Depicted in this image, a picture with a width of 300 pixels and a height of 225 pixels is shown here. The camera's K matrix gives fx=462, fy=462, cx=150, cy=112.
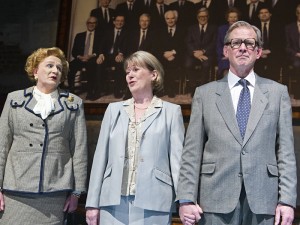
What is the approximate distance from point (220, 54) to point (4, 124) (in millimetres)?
2235

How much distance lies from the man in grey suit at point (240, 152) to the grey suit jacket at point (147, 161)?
196 millimetres

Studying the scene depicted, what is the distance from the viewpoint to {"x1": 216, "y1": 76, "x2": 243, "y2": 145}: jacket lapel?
234cm

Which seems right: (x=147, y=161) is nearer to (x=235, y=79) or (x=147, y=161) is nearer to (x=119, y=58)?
(x=235, y=79)

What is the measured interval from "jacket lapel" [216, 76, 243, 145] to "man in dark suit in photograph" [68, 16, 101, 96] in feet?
8.46

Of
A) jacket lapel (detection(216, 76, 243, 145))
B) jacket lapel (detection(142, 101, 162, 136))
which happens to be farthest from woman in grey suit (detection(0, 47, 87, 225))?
jacket lapel (detection(216, 76, 243, 145))

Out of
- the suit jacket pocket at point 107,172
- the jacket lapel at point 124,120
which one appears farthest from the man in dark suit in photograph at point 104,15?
the suit jacket pocket at point 107,172

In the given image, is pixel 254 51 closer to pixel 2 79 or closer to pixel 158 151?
pixel 158 151

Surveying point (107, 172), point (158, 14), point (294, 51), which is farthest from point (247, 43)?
point (158, 14)

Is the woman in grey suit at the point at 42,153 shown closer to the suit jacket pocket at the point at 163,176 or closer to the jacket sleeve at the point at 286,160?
the suit jacket pocket at the point at 163,176

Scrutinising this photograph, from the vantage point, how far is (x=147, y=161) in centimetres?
259

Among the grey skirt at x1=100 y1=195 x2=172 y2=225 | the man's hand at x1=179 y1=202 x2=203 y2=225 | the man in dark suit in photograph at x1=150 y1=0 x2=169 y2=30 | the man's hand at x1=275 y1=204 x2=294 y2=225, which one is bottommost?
the grey skirt at x1=100 y1=195 x2=172 y2=225

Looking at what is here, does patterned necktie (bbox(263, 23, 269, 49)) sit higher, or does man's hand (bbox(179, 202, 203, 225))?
patterned necktie (bbox(263, 23, 269, 49))

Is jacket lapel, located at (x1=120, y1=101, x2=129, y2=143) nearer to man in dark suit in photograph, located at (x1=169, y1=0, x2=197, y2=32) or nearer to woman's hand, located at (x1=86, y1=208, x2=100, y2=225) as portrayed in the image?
woman's hand, located at (x1=86, y1=208, x2=100, y2=225)

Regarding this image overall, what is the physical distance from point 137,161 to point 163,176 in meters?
0.17
